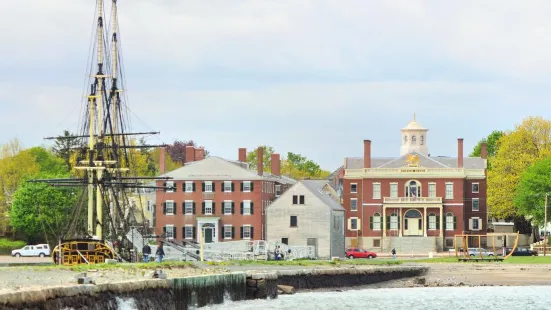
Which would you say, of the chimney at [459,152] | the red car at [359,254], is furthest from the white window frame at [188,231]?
the chimney at [459,152]

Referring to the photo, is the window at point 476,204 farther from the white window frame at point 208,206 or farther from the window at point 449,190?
the white window frame at point 208,206

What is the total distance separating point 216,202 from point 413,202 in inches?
785

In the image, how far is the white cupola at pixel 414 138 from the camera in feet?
486

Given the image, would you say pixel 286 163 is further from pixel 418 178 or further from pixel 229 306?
pixel 229 306

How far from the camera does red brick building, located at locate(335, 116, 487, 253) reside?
123 metres

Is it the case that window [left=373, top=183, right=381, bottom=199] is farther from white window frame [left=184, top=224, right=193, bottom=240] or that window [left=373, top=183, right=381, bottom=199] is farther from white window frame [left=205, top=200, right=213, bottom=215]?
white window frame [left=184, top=224, right=193, bottom=240]

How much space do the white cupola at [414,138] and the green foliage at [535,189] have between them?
28373 millimetres

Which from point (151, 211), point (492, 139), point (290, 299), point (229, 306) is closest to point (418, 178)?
point (151, 211)

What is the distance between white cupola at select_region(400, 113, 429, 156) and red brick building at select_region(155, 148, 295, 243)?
117 ft

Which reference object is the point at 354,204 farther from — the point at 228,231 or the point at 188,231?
the point at 188,231

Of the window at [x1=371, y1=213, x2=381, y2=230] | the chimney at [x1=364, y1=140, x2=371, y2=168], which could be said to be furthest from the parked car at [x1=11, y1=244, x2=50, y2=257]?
the chimney at [x1=364, y1=140, x2=371, y2=168]

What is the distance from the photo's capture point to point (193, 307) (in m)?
48.7

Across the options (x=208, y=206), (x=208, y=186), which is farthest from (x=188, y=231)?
(x=208, y=186)

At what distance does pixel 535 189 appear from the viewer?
118 meters
